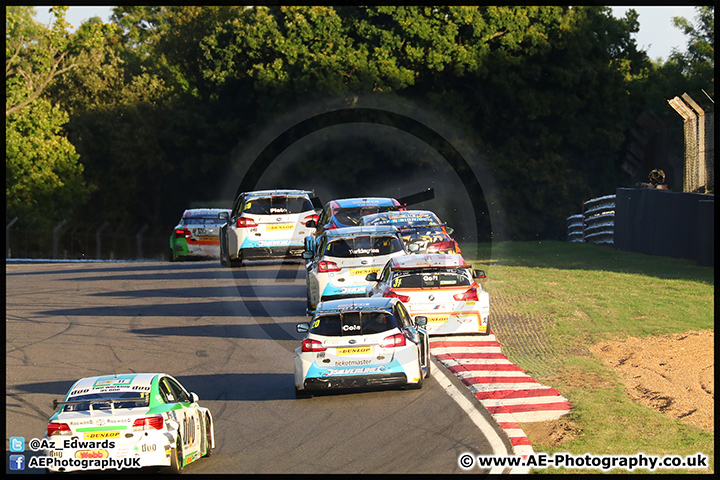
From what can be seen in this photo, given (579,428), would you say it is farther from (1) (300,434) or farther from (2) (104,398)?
(2) (104,398)

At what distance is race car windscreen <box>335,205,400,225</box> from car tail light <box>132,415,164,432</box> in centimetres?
1538

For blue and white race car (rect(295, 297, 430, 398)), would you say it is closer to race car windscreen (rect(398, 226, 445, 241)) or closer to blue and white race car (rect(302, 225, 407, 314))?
blue and white race car (rect(302, 225, 407, 314))

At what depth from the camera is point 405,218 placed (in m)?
23.9

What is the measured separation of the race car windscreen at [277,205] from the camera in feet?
84.0

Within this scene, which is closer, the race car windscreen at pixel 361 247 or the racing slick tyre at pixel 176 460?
the racing slick tyre at pixel 176 460

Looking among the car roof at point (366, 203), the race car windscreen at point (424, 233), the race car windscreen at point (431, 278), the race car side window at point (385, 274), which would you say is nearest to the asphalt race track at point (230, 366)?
the race car side window at point (385, 274)

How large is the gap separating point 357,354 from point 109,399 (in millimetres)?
4270

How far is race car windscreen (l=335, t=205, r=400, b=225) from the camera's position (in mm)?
25906

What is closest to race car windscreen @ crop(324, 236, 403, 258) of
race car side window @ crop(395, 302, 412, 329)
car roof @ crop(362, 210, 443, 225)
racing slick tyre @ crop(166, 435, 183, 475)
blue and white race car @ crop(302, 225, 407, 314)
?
blue and white race car @ crop(302, 225, 407, 314)

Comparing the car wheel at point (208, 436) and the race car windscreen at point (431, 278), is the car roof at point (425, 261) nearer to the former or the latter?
the race car windscreen at point (431, 278)

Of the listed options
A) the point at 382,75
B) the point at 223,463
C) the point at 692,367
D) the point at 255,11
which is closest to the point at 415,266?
the point at 692,367

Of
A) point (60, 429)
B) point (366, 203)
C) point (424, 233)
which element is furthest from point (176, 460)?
point (366, 203)

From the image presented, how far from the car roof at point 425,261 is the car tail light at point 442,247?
333cm

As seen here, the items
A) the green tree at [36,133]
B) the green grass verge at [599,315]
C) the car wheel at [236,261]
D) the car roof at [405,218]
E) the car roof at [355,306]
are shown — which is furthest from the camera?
the green tree at [36,133]
